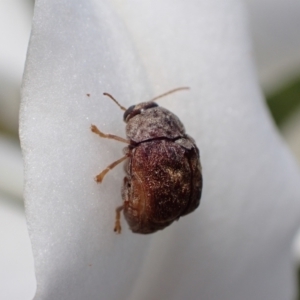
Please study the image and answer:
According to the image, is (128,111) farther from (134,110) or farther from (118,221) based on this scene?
(118,221)

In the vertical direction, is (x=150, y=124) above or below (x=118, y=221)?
above

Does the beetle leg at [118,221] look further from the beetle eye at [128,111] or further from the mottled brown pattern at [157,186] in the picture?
the beetle eye at [128,111]

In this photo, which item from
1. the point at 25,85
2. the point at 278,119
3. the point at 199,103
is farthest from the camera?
the point at 278,119

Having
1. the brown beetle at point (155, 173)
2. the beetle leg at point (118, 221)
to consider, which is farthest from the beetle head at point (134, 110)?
the beetle leg at point (118, 221)

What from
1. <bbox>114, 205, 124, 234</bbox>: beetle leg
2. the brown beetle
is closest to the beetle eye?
the brown beetle

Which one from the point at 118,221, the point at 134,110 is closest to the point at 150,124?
the point at 134,110

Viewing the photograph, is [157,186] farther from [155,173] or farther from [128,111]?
[128,111]

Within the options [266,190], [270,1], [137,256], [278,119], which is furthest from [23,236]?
[270,1]

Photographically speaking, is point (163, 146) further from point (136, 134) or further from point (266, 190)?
point (266, 190)
